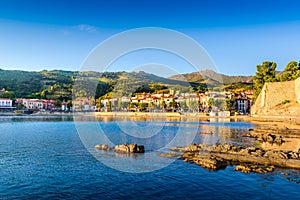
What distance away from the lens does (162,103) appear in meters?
101

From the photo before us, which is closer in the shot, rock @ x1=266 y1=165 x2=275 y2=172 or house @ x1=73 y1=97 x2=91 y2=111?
rock @ x1=266 y1=165 x2=275 y2=172

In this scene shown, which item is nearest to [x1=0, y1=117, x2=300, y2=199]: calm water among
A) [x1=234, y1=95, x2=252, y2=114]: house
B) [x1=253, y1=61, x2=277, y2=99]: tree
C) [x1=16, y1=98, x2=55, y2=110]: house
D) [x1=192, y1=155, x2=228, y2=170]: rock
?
[x1=192, y1=155, x2=228, y2=170]: rock

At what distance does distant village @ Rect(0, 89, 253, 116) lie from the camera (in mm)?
93625

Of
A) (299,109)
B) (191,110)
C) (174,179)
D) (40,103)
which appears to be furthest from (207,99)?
(174,179)

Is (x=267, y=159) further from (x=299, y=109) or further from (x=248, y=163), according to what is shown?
(x=299, y=109)

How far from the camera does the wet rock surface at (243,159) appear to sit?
16.0 meters

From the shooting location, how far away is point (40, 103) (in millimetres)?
121750

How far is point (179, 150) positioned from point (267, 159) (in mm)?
7176

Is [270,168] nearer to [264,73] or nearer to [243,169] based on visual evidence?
[243,169]

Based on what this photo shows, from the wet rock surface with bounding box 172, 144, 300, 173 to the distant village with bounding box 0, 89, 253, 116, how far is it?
6610cm

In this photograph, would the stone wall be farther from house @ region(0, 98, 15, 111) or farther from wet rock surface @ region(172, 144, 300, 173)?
house @ region(0, 98, 15, 111)

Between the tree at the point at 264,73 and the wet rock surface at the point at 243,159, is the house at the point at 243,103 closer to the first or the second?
the tree at the point at 264,73

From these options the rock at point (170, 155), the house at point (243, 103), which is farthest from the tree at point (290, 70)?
the rock at point (170, 155)

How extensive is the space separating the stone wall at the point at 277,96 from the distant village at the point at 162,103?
66.9ft
